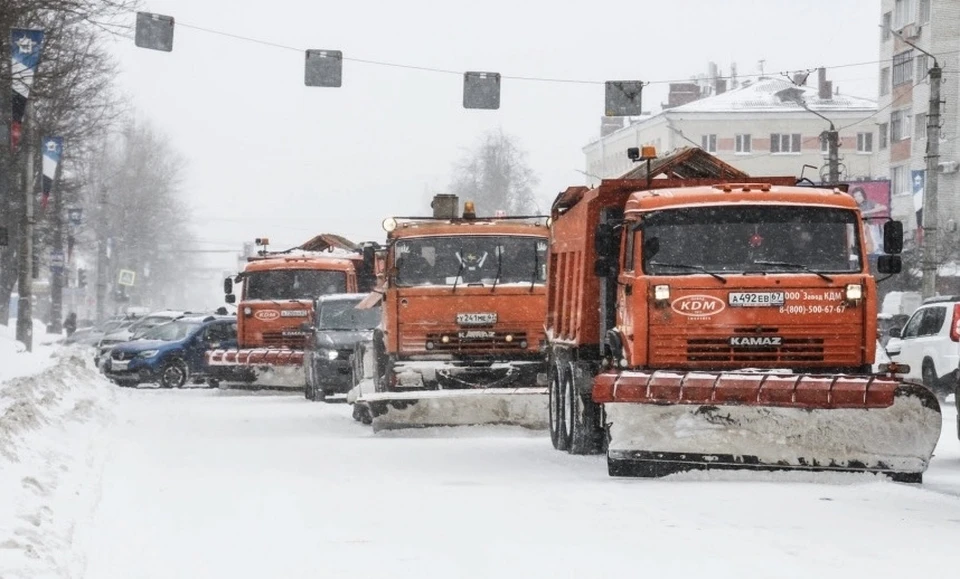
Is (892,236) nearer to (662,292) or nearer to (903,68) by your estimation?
(662,292)

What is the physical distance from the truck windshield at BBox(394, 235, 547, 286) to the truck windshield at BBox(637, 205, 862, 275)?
22.9 ft

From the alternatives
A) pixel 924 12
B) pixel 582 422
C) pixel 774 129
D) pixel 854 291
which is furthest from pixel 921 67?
pixel 854 291

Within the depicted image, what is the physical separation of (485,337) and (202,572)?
12.8 m

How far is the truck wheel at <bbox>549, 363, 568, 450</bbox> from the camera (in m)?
18.2

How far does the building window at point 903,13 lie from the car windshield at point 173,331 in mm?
43716

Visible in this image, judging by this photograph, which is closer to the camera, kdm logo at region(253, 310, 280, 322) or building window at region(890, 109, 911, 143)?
kdm logo at region(253, 310, 280, 322)

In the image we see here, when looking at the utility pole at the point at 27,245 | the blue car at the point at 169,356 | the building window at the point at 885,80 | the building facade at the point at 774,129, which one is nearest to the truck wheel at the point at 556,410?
the blue car at the point at 169,356

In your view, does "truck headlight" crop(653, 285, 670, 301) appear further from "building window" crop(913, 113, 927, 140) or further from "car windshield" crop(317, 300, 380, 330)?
"building window" crop(913, 113, 927, 140)

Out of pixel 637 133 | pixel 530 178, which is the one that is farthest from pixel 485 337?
pixel 530 178

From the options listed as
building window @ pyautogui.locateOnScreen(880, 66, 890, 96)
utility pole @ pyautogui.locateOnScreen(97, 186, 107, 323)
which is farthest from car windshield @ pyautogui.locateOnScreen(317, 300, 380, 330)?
utility pole @ pyautogui.locateOnScreen(97, 186, 107, 323)

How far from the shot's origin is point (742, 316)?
1477 centimetres

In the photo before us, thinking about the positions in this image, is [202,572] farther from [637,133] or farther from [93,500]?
[637,133]

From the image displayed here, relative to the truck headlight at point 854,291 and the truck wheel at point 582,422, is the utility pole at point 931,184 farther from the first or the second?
the truck headlight at point 854,291

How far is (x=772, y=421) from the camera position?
14.1 m
